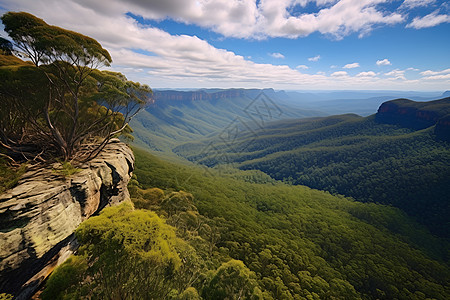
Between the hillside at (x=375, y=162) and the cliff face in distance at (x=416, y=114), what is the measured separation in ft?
2.51

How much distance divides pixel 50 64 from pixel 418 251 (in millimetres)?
107978

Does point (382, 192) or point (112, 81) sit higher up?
point (112, 81)

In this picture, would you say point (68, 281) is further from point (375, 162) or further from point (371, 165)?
point (375, 162)

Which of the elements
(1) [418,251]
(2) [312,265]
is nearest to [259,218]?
(2) [312,265]

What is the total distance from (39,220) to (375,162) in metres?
152

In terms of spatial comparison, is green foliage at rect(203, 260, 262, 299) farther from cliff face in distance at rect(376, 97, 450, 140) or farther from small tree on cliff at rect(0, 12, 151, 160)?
cliff face in distance at rect(376, 97, 450, 140)

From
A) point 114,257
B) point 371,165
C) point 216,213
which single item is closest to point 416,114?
point 371,165

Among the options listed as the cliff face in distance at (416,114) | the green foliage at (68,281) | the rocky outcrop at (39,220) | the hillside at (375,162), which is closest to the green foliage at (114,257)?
the green foliage at (68,281)

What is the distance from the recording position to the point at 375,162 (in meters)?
119

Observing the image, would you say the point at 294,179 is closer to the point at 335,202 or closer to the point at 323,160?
the point at 323,160

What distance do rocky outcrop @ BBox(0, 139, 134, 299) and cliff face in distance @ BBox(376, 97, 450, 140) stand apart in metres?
190

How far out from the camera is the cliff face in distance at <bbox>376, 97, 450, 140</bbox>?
147 metres

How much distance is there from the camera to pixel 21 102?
1476cm

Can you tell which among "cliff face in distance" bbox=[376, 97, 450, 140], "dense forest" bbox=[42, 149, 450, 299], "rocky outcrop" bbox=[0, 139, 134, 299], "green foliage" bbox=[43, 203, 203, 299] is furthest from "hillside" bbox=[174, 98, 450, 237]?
"green foliage" bbox=[43, 203, 203, 299]
